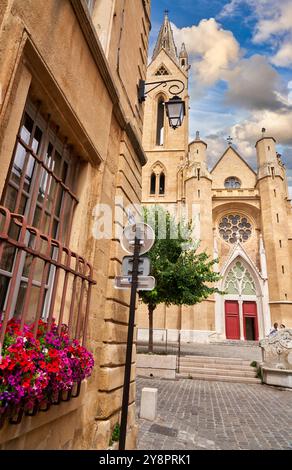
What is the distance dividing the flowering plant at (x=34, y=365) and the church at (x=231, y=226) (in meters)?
21.2

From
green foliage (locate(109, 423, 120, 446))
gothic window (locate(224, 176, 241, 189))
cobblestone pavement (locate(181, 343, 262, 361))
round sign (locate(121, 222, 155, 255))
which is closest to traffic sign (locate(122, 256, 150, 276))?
round sign (locate(121, 222, 155, 255))

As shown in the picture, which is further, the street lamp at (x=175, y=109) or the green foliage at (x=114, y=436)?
the street lamp at (x=175, y=109)

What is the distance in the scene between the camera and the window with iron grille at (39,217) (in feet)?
7.43

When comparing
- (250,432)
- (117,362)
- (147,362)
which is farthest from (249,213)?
(117,362)

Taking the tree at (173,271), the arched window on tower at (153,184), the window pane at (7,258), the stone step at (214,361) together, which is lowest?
the stone step at (214,361)

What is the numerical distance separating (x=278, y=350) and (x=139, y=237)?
9.84m

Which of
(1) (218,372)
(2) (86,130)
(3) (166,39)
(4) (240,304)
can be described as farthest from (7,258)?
(3) (166,39)

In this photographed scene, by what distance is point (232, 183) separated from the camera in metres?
30.6

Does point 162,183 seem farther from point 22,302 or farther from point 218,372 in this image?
point 22,302

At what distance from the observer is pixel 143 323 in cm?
2397

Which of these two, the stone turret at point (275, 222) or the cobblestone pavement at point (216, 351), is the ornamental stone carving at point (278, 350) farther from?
the stone turret at point (275, 222)

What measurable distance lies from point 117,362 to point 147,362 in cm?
844

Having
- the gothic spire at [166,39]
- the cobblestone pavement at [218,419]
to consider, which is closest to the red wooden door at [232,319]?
the cobblestone pavement at [218,419]

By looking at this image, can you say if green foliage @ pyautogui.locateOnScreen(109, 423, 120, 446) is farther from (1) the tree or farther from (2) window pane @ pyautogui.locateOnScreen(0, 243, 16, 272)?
(1) the tree
